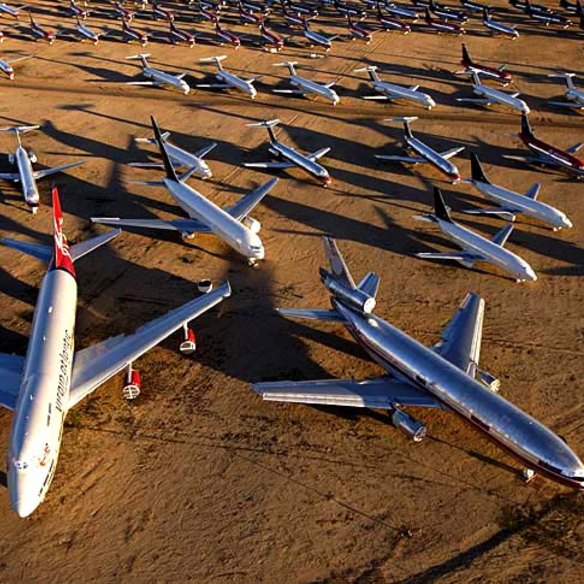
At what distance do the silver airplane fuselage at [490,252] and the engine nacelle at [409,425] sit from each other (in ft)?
57.7

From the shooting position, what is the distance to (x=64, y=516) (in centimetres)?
2767

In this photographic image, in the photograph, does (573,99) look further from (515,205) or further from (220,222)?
(220,222)

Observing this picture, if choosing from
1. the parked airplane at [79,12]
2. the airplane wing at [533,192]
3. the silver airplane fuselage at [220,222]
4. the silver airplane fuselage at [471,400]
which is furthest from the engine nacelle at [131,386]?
the parked airplane at [79,12]

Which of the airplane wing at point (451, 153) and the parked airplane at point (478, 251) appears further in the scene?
the airplane wing at point (451, 153)

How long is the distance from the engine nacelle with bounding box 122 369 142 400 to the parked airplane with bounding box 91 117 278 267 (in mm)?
14158

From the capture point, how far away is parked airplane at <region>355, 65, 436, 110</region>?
7525 cm

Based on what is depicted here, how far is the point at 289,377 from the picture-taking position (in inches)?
1393

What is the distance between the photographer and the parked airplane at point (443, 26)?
11112 centimetres

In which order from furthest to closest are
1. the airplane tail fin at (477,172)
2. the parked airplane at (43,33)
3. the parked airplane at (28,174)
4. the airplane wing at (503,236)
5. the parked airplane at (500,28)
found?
the parked airplane at (500,28) < the parked airplane at (43,33) < the airplane tail fin at (477,172) < the parked airplane at (28,174) < the airplane wing at (503,236)

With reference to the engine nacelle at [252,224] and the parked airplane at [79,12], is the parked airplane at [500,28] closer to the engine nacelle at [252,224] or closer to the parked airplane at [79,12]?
the parked airplane at [79,12]

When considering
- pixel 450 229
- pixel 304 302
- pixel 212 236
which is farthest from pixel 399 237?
pixel 212 236

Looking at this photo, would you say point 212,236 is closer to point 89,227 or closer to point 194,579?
point 89,227

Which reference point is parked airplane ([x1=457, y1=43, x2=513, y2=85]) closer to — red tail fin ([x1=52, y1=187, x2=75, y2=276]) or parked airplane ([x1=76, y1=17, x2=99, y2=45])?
parked airplane ([x1=76, y1=17, x2=99, y2=45])

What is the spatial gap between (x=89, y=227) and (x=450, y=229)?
31079 mm
